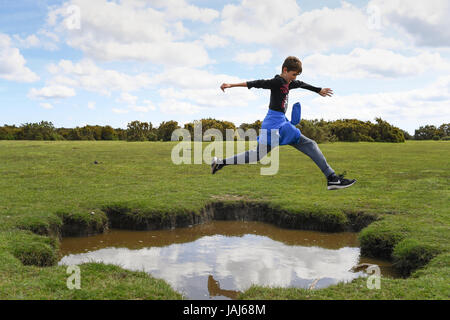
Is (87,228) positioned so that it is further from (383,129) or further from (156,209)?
(383,129)

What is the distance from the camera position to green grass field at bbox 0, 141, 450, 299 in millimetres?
7363

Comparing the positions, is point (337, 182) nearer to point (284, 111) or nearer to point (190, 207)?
point (284, 111)

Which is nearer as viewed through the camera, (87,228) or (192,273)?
(192,273)

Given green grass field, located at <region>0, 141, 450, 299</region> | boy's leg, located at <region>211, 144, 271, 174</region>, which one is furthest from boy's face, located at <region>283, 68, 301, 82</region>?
green grass field, located at <region>0, 141, 450, 299</region>

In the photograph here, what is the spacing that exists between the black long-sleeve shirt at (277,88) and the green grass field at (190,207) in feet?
10.7

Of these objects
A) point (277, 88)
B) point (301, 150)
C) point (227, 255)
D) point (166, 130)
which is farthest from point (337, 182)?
point (166, 130)

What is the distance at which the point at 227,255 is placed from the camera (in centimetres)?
1122

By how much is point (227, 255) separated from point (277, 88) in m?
5.91

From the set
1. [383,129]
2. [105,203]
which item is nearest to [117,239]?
[105,203]

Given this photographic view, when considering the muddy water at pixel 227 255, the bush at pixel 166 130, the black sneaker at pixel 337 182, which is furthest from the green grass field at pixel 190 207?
the bush at pixel 166 130

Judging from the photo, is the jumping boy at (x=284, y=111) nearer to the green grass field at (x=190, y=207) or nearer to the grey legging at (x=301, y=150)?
the grey legging at (x=301, y=150)

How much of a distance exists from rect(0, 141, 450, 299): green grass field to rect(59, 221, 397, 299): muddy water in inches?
32.1

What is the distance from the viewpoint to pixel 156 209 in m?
14.0
